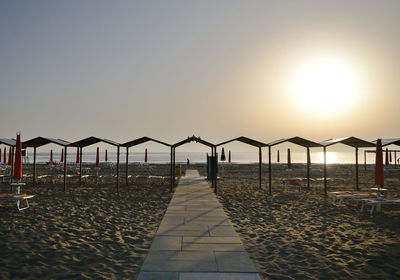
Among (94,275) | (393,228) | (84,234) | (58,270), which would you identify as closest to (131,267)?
(94,275)

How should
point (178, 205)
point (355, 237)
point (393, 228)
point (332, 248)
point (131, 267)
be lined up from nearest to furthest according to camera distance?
point (131, 267)
point (332, 248)
point (355, 237)
point (393, 228)
point (178, 205)

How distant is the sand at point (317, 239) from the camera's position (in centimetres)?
428

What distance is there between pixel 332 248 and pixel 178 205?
5.02 m

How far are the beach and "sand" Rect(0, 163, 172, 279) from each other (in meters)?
0.01

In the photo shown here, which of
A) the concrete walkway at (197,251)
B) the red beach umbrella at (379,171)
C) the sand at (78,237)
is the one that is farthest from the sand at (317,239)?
the sand at (78,237)

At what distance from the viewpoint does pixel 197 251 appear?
189 inches

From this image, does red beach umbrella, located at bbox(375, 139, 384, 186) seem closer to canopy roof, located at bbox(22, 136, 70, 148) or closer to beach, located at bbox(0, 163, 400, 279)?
beach, located at bbox(0, 163, 400, 279)

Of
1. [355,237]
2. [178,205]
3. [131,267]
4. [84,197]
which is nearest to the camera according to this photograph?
[131,267]

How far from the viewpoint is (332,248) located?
5.27m

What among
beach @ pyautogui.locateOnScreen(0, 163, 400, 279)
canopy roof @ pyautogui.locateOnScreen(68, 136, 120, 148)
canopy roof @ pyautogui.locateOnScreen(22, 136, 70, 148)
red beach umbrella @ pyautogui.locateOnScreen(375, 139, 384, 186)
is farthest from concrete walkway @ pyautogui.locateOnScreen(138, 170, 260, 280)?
canopy roof @ pyautogui.locateOnScreen(22, 136, 70, 148)

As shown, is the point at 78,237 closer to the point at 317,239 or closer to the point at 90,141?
the point at 317,239

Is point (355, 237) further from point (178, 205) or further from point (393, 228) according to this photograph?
point (178, 205)

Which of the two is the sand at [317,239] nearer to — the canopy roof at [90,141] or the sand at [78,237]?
the sand at [78,237]

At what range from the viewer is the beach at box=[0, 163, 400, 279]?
13.9 feet
